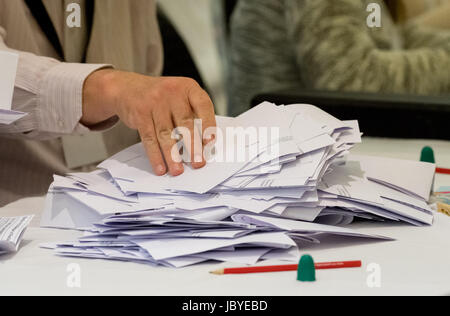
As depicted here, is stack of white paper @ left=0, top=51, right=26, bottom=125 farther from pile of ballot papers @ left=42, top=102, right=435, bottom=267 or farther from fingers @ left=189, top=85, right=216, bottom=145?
fingers @ left=189, top=85, right=216, bottom=145

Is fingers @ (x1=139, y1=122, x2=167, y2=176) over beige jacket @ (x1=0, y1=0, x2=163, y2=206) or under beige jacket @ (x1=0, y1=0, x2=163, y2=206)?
under

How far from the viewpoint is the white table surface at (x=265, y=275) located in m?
0.61

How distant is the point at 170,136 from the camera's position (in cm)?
85

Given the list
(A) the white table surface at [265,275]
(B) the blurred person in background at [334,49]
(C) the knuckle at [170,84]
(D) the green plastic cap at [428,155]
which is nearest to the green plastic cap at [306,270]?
(A) the white table surface at [265,275]

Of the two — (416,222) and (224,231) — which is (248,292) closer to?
(224,231)

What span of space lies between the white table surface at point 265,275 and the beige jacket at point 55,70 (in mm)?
286

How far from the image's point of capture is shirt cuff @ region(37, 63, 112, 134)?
991 millimetres

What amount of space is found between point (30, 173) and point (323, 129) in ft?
1.82

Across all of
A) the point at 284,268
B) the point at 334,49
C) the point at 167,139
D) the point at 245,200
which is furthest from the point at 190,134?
the point at 334,49

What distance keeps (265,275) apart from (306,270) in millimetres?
42

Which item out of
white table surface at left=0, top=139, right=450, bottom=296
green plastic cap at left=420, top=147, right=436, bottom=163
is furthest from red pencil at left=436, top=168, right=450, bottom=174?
white table surface at left=0, top=139, right=450, bottom=296

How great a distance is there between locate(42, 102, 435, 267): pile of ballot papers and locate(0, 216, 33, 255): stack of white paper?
0.04 meters

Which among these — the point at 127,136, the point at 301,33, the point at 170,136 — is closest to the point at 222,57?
the point at 301,33

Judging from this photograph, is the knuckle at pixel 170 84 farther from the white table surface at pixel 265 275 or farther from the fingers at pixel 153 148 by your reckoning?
the white table surface at pixel 265 275
